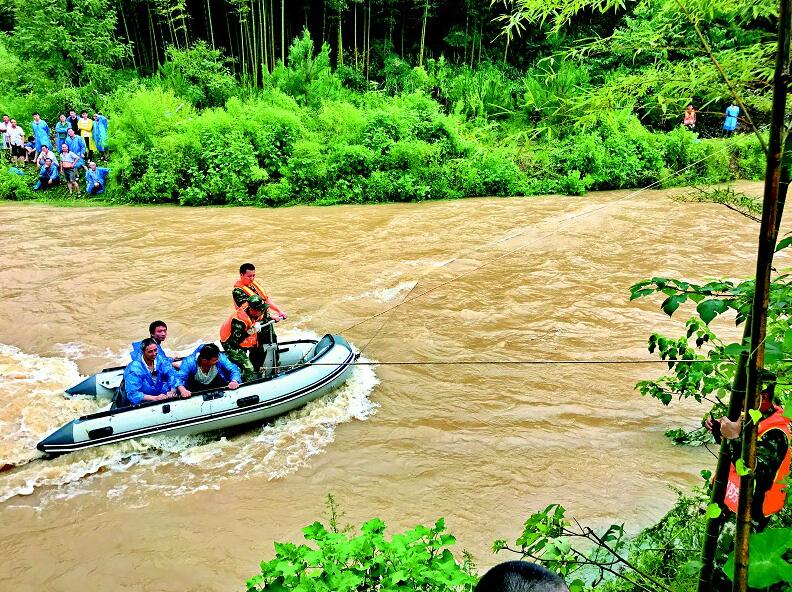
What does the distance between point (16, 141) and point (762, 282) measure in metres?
22.4

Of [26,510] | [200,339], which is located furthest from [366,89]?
[26,510]

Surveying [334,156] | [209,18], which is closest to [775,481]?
[334,156]

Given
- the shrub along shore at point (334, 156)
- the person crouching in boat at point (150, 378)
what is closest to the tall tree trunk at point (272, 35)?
the shrub along shore at point (334, 156)

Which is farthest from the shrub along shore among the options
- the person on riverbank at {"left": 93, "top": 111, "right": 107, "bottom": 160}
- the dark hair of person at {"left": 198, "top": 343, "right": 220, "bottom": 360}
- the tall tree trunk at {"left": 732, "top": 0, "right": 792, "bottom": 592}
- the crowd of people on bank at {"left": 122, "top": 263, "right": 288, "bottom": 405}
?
the tall tree trunk at {"left": 732, "top": 0, "right": 792, "bottom": 592}

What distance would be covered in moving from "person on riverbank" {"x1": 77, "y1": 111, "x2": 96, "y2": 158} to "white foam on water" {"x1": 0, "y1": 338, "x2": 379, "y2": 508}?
1323 cm

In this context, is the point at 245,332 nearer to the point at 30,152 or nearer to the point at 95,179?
the point at 95,179

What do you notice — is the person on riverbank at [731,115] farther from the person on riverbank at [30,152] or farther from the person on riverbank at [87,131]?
the person on riverbank at [30,152]

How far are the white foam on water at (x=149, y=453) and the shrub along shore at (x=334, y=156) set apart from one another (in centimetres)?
1085

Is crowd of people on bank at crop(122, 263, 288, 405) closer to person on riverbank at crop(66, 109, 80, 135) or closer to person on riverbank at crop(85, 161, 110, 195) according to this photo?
person on riverbank at crop(85, 161, 110, 195)

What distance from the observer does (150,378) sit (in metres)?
7.39

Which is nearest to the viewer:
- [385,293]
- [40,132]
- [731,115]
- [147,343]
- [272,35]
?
[731,115]

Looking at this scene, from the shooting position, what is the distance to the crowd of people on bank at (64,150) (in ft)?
60.6

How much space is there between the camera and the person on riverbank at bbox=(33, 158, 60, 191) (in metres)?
18.7

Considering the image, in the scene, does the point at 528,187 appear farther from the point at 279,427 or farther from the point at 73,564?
the point at 73,564
